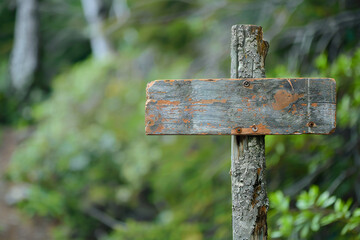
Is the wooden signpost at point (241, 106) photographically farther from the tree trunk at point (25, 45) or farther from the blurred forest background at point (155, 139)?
the tree trunk at point (25, 45)

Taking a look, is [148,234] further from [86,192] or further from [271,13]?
[86,192]

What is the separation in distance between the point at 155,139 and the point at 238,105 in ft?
18.7

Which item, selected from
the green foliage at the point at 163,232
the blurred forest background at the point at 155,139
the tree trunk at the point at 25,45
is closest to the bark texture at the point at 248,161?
the blurred forest background at the point at 155,139

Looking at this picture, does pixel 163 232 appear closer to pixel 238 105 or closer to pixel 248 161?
pixel 248 161

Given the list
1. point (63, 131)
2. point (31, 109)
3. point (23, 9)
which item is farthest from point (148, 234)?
point (23, 9)

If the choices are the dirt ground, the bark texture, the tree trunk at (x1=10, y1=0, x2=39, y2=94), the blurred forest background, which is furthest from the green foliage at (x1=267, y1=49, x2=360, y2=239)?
the tree trunk at (x1=10, y1=0, x2=39, y2=94)

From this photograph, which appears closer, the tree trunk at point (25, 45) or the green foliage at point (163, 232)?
the green foliage at point (163, 232)

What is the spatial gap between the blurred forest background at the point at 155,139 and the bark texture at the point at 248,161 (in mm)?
679

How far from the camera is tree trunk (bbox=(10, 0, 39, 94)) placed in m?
13.6

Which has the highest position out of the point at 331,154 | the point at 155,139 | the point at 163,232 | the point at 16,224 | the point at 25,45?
the point at 25,45

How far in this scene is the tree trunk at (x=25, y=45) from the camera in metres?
13.6

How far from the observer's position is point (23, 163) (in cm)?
859

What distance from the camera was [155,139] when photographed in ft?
24.3

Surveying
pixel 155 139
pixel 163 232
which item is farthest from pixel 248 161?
pixel 155 139
